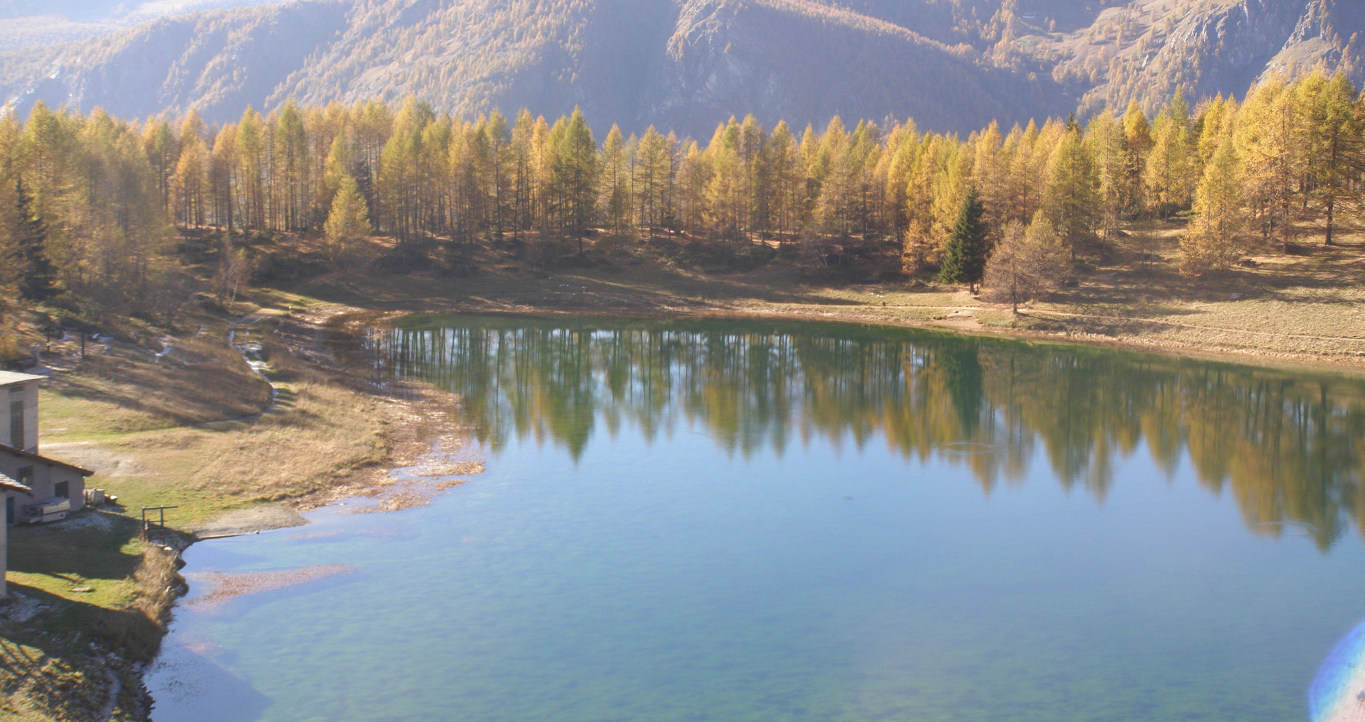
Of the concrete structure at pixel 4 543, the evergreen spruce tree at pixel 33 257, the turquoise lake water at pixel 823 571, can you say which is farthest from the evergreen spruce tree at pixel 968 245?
the concrete structure at pixel 4 543

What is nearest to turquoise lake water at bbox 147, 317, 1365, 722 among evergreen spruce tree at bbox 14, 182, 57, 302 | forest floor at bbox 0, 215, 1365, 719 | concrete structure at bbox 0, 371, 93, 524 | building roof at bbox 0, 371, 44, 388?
forest floor at bbox 0, 215, 1365, 719

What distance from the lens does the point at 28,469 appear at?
2244 cm

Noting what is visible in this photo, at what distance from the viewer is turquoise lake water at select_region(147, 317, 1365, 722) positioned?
1839 centimetres

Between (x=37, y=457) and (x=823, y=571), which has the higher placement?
(x=37, y=457)

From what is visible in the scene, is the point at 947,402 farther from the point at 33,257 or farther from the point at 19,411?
the point at 33,257

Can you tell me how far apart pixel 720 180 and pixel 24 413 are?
249 feet

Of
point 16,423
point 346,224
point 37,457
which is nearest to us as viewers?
point 37,457

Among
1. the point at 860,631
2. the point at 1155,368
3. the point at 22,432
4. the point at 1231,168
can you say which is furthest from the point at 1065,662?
the point at 1231,168

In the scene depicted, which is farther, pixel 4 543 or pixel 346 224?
pixel 346 224

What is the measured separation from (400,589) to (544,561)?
4037mm

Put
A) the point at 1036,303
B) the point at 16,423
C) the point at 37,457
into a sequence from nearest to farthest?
1. the point at 37,457
2. the point at 16,423
3. the point at 1036,303

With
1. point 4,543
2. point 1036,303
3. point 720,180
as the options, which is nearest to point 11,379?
point 4,543

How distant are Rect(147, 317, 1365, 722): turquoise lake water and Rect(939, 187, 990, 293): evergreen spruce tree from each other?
3138 centimetres

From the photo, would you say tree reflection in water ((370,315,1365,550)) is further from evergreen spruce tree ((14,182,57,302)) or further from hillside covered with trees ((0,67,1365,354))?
evergreen spruce tree ((14,182,57,302))
